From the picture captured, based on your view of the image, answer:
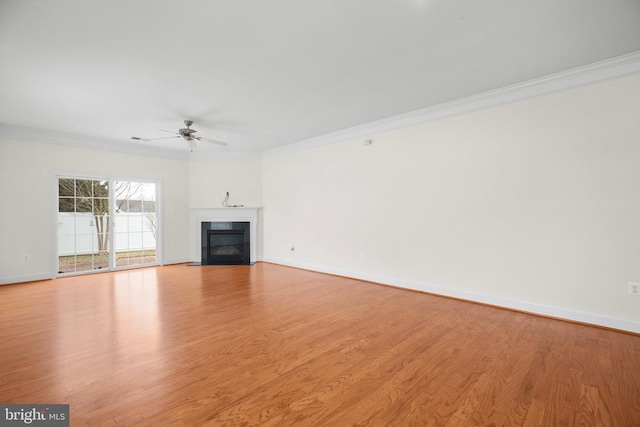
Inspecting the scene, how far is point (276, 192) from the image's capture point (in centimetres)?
677

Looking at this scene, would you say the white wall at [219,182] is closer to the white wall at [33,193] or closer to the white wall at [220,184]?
the white wall at [220,184]

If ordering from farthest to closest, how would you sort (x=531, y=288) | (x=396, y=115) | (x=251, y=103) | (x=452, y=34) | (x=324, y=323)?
(x=396, y=115), (x=251, y=103), (x=531, y=288), (x=324, y=323), (x=452, y=34)

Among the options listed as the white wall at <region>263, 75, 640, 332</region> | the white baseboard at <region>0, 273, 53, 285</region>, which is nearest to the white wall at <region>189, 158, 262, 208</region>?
the white wall at <region>263, 75, 640, 332</region>

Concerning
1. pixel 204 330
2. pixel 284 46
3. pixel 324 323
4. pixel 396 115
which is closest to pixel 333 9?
pixel 284 46

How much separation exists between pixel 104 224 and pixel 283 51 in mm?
5489

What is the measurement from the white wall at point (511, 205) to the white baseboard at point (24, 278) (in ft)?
17.5

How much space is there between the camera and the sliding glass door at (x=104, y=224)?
553 centimetres

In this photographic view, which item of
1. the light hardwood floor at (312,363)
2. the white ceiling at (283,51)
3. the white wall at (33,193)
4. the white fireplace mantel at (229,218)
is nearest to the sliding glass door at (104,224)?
the white wall at (33,193)

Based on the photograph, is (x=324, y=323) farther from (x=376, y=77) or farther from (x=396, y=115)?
(x=396, y=115)

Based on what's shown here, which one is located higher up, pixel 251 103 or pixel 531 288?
pixel 251 103

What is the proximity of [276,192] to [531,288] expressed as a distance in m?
5.08

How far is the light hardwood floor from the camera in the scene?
5.76 feet

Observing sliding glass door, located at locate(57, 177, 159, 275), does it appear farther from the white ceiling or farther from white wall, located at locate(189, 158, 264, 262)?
the white ceiling

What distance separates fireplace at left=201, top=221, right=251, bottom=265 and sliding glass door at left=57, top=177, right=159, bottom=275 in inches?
43.9
